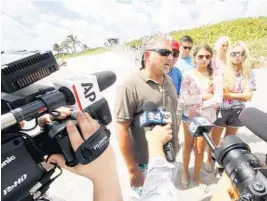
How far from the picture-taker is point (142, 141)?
2391mm

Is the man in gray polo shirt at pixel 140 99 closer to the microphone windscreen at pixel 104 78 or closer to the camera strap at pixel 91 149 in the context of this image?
the microphone windscreen at pixel 104 78

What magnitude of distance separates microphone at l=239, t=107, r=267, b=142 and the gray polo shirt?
1.13 m

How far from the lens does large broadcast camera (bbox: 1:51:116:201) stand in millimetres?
756

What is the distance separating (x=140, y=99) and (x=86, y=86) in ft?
4.34

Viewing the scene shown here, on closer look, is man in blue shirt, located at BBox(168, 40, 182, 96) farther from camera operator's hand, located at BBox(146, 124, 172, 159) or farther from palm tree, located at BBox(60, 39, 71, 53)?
palm tree, located at BBox(60, 39, 71, 53)

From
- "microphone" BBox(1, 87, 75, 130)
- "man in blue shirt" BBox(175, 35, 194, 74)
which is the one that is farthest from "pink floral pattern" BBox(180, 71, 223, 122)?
"microphone" BBox(1, 87, 75, 130)

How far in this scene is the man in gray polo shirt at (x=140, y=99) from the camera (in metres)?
2.29

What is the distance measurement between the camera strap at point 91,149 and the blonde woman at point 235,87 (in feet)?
8.69

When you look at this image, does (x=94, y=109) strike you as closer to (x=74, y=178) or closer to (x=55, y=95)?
(x=55, y=95)

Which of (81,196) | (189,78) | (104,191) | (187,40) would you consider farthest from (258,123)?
(187,40)

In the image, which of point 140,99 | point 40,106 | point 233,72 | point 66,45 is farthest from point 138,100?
point 66,45

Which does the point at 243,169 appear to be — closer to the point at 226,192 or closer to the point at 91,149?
the point at 226,192

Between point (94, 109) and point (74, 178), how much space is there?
289 cm

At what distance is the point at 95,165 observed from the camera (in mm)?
940
